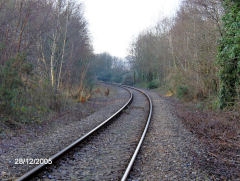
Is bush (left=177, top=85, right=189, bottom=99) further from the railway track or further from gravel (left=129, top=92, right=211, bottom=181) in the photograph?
the railway track

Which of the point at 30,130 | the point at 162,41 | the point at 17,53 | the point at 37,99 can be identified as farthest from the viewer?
the point at 162,41

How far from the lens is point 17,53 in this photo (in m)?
11.9

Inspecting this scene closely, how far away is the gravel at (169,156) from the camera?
20.2 feet

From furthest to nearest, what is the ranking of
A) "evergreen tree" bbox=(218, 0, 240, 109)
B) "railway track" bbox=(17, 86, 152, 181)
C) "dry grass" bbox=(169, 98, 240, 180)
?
1. "evergreen tree" bbox=(218, 0, 240, 109)
2. "dry grass" bbox=(169, 98, 240, 180)
3. "railway track" bbox=(17, 86, 152, 181)

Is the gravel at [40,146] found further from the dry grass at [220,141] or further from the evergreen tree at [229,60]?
the evergreen tree at [229,60]

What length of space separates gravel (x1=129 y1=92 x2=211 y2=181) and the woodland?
16.2 feet

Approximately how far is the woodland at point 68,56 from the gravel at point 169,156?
194 inches

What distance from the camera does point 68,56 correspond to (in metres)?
22.5

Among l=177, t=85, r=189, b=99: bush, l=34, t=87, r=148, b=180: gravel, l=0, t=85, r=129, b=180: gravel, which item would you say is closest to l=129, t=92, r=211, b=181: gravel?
l=34, t=87, r=148, b=180: gravel

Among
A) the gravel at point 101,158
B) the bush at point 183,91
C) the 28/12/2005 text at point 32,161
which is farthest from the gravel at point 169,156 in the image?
→ the bush at point 183,91

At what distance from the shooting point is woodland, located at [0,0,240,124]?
1195 centimetres

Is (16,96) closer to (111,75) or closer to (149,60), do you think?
(149,60)

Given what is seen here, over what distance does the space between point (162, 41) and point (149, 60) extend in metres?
9.94

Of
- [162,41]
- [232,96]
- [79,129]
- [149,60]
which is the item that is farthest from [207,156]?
[149,60]
